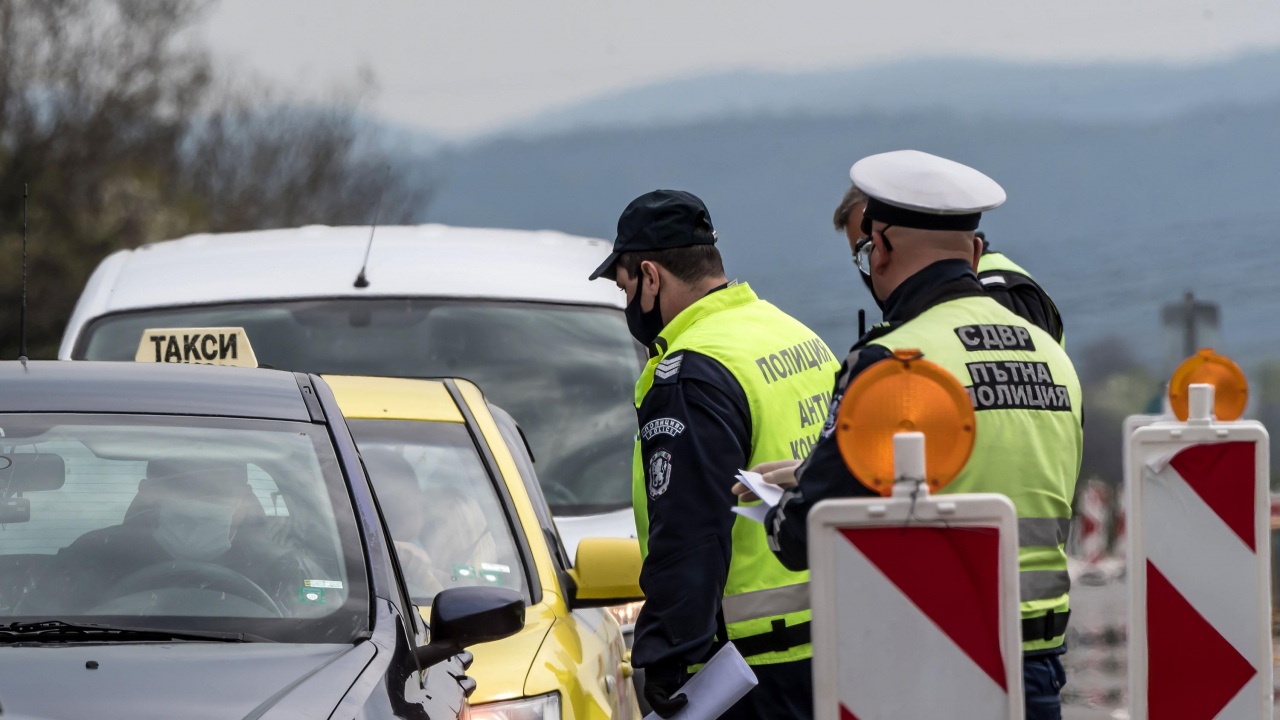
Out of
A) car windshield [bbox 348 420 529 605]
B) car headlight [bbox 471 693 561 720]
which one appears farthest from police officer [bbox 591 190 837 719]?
car windshield [bbox 348 420 529 605]

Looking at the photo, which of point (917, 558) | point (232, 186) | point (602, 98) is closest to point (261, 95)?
point (232, 186)

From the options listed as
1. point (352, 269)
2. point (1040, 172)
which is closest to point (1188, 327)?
point (1040, 172)

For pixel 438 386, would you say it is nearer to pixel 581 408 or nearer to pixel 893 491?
pixel 581 408

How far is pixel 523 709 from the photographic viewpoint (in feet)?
14.8

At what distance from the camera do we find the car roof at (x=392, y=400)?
5.70 metres

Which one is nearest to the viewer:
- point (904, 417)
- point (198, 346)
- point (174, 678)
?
point (904, 417)

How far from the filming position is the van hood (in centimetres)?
333

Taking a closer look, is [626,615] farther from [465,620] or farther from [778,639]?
[465,620]

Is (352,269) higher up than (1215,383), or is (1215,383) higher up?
(1215,383)

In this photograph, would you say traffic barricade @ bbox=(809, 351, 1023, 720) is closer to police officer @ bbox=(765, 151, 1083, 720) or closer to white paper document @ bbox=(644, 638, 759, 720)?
police officer @ bbox=(765, 151, 1083, 720)

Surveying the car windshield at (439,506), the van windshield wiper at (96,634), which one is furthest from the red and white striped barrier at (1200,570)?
the van windshield wiper at (96,634)

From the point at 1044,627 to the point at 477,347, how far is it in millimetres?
4151

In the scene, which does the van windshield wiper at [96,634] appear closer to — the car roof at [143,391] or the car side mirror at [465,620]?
the car side mirror at [465,620]

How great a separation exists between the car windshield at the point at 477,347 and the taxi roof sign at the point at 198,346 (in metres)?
0.58
